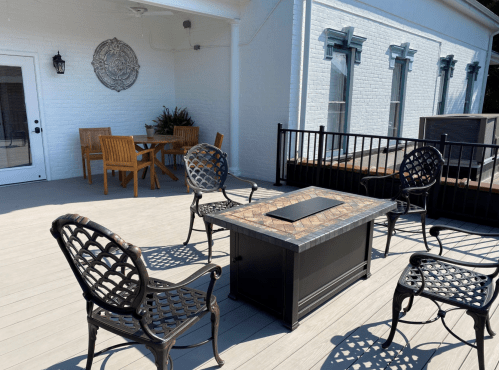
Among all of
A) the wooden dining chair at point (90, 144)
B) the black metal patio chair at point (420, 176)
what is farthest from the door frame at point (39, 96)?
the black metal patio chair at point (420, 176)

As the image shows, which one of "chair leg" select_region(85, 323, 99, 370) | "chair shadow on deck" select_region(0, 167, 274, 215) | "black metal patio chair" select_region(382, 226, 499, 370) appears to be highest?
"black metal patio chair" select_region(382, 226, 499, 370)

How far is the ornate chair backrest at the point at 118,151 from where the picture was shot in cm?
500

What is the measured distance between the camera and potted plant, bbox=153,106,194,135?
23.3 feet

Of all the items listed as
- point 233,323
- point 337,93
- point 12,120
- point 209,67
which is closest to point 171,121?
point 209,67

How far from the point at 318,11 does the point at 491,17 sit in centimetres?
807

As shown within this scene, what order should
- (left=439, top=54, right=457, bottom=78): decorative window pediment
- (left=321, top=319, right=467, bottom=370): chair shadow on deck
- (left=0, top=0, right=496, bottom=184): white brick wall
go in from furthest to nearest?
(left=439, top=54, right=457, bottom=78): decorative window pediment, (left=0, top=0, right=496, bottom=184): white brick wall, (left=321, top=319, right=467, bottom=370): chair shadow on deck

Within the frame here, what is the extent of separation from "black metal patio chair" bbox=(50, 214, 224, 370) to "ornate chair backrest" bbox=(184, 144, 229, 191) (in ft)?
5.89

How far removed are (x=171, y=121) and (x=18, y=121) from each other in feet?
8.12

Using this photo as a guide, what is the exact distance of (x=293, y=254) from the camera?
2.09m

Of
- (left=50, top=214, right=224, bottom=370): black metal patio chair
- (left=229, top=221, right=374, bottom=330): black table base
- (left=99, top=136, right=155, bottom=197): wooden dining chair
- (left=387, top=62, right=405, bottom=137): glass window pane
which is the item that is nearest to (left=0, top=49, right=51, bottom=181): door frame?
(left=99, top=136, right=155, bottom=197): wooden dining chair

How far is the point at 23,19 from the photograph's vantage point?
5.45 metres

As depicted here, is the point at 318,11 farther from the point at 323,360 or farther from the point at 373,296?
the point at 323,360

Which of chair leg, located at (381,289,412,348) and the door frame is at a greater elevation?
the door frame

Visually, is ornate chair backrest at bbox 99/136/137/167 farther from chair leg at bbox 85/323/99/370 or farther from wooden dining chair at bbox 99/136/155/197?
chair leg at bbox 85/323/99/370
